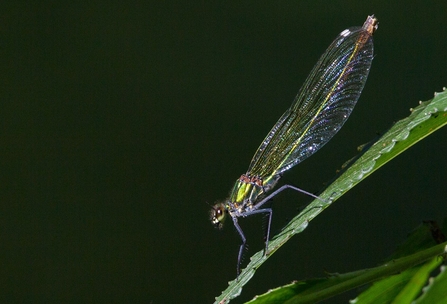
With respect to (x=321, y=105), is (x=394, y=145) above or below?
below

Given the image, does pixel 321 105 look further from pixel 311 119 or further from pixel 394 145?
pixel 394 145

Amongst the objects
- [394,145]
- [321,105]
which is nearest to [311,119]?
[321,105]

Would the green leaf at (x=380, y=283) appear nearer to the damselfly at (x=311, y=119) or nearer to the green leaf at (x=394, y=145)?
the green leaf at (x=394, y=145)

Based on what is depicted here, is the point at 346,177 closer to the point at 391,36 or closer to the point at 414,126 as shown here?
the point at 414,126

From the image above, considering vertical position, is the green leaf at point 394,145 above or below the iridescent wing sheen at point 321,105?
below

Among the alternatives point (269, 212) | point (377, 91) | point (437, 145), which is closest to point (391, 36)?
point (377, 91)

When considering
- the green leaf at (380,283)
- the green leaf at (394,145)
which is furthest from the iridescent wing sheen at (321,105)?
the green leaf at (380,283)

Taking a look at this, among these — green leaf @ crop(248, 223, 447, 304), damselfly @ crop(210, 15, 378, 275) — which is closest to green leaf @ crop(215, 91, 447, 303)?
green leaf @ crop(248, 223, 447, 304)

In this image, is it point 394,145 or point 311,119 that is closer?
point 394,145
